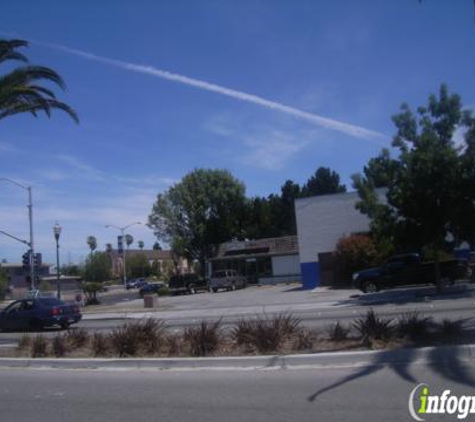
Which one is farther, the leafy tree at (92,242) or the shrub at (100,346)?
the leafy tree at (92,242)

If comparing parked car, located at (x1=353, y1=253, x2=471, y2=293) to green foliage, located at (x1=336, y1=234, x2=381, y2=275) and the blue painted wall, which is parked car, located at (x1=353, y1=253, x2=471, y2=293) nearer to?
green foliage, located at (x1=336, y1=234, x2=381, y2=275)

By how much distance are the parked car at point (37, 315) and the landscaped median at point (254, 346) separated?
10244mm

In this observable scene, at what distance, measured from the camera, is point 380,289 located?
28.1 m

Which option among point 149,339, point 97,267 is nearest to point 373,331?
point 149,339

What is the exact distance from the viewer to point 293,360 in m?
9.39

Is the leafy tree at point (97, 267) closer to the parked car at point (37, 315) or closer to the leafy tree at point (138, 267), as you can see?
the leafy tree at point (138, 267)

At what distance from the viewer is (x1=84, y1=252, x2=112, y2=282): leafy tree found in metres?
99.9

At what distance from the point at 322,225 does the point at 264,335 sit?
28.5 meters

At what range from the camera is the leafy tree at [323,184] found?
3253 inches

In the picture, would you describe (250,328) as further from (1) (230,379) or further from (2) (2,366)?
(2) (2,366)

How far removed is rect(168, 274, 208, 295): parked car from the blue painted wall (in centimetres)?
1590

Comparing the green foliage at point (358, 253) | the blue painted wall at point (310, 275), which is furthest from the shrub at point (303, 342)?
the blue painted wall at point (310, 275)

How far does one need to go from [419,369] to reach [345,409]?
218 centimetres

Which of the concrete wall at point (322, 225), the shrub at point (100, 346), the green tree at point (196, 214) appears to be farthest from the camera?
the green tree at point (196, 214)
